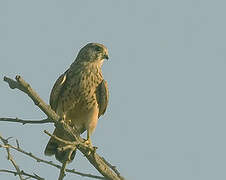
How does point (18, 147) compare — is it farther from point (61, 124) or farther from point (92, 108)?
point (92, 108)

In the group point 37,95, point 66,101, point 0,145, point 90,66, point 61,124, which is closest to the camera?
point 0,145

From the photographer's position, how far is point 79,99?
5.55 m

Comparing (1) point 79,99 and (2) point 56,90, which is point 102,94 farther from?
(2) point 56,90

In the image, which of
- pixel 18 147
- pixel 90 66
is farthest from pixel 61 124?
pixel 90 66

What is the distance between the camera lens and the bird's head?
6.07 m

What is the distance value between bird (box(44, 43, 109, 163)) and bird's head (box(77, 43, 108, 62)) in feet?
0.50

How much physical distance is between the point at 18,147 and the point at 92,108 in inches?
99.5

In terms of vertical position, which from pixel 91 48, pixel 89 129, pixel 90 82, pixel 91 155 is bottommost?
pixel 91 155

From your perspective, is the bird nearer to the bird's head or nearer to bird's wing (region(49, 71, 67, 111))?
bird's wing (region(49, 71, 67, 111))

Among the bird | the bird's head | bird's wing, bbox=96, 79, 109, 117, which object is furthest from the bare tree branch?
the bird's head

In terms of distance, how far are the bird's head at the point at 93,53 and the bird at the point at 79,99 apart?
0.50 feet

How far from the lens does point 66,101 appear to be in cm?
551

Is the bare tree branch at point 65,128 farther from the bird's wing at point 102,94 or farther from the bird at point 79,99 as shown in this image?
the bird's wing at point 102,94

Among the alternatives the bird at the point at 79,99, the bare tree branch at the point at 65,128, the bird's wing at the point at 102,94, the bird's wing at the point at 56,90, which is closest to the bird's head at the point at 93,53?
the bird at the point at 79,99
